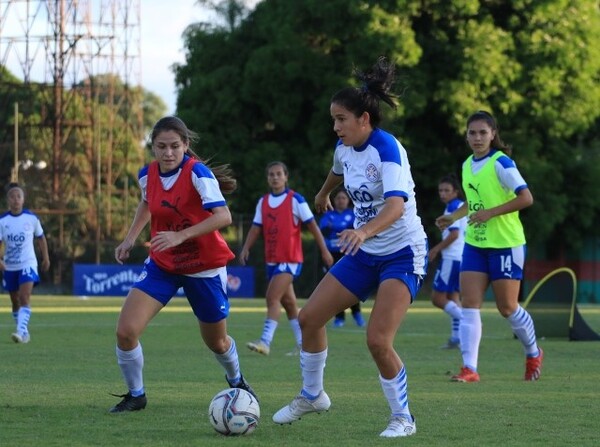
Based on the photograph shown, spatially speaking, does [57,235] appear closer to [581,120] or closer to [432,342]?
[581,120]

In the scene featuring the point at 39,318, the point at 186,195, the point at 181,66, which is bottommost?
the point at 39,318

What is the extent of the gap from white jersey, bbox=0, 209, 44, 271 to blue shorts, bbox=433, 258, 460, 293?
5.51 meters

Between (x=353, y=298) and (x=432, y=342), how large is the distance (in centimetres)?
965

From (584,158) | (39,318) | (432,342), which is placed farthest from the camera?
(584,158)

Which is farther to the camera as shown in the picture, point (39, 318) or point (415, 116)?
point (415, 116)

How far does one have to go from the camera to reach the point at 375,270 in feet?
25.5

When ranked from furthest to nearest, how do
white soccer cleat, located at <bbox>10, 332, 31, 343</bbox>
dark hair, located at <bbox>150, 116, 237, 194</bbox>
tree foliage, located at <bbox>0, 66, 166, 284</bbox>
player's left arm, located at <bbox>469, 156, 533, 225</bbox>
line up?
tree foliage, located at <bbox>0, 66, 166, 284</bbox> → white soccer cleat, located at <bbox>10, 332, 31, 343</bbox> → player's left arm, located at <bbox>469, 156, 533, 225</bbox> → dark hair, located at <bbox>150, 116, 237, 194</bbox>

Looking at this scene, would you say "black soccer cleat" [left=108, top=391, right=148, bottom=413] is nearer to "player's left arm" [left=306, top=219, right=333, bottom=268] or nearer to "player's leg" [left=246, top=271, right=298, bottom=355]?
"player's leg" [left=246, top=271, right=298, bottom=355]

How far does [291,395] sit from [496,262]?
2416 mm

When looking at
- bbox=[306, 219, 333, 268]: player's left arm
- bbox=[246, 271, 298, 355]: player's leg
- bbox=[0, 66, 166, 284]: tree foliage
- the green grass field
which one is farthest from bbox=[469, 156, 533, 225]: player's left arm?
bbox=[0, 66, 166, 284]: tree foliage

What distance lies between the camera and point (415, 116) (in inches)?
1542

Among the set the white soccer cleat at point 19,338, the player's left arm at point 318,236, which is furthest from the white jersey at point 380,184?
the white soccer cleat at point 19,338

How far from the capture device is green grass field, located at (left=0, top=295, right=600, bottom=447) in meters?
7.54

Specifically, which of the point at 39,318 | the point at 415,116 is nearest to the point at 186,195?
the point at 39,318
